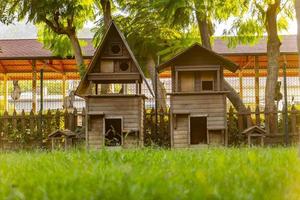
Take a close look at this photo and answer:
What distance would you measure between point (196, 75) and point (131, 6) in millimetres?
5904

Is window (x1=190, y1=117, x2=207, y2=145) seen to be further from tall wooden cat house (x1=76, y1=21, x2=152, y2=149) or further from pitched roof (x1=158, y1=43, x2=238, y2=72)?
tall wooden cat house (x1=76, y1=21, x2=152, y2=149)

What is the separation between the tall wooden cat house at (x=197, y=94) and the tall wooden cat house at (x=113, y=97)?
957mm

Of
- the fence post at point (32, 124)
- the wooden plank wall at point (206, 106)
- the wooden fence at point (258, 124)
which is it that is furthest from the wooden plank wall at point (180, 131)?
the fence post at point (32, 124)

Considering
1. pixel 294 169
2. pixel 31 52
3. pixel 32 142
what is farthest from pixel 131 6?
pixel 294 169

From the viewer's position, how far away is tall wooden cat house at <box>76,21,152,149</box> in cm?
1370

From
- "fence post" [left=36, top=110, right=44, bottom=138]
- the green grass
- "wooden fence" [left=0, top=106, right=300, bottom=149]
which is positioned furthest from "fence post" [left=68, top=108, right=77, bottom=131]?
the green grass

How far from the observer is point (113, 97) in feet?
45.0

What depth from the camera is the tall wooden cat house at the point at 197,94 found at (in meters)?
13.9

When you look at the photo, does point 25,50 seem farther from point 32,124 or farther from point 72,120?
point 72,120

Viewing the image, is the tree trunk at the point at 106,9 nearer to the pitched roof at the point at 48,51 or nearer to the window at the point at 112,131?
the window at the point at 112,131

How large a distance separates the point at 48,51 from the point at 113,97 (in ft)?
41.5

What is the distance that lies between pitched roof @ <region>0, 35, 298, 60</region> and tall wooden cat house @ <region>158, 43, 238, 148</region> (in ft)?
33.6

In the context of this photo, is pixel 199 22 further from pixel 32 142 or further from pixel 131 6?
pixel 32 142

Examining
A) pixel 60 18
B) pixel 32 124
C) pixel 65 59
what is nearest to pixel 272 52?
pixel 60 18
